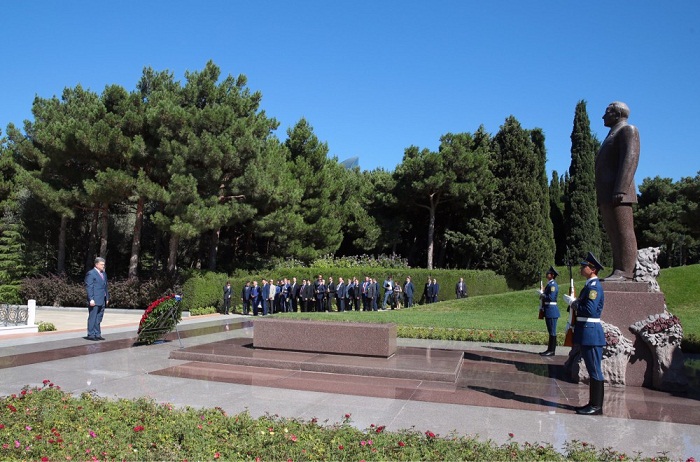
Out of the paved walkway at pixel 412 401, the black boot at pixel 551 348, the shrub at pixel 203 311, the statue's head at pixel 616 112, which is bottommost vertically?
the shrub at pixel 203 311

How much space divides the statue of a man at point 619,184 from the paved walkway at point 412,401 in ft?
6.55

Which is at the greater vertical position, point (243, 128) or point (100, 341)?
point (243, 128)

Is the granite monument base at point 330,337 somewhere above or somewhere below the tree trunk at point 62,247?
below

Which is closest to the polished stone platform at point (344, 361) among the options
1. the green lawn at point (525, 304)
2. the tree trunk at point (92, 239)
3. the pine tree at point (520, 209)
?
the green lawn at point (525, 304)

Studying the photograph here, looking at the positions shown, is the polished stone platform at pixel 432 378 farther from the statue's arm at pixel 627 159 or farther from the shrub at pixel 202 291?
the shrub at pixel 202 291

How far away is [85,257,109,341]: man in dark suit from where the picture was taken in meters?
11.3

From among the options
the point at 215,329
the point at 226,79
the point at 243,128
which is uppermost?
→ the point at 226,79

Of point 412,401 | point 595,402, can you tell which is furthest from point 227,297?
point 595,402

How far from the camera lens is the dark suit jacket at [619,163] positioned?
7672 mm

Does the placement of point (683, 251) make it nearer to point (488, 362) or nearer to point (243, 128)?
point (243, 128)

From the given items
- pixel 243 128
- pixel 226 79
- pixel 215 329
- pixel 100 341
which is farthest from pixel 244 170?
pixel 100 341

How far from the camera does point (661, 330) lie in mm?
7051

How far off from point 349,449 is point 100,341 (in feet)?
30.3

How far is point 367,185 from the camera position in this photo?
35.9 meters
